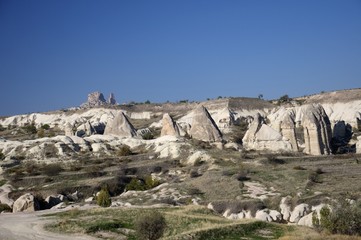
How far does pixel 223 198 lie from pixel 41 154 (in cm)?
2503

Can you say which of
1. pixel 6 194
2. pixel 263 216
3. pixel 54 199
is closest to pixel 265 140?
pixel 54 199

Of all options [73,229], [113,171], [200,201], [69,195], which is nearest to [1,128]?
[113,171]

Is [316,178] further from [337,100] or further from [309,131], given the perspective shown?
[337,100]

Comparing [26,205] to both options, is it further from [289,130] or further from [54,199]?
[289,130]

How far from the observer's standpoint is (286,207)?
90.1 ft

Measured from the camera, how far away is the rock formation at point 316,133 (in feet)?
173

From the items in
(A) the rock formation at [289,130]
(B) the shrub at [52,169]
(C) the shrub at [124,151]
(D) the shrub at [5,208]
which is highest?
(A) the rock formation at [289,130]

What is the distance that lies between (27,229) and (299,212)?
14.0m

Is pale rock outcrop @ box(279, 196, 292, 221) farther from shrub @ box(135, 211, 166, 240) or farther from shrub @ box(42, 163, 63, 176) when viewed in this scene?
shrub @ box(42, 163, 63, 176)

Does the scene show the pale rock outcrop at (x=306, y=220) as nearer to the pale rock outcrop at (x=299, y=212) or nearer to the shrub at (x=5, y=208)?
the pale rock outcrop at (x=299, y=212)

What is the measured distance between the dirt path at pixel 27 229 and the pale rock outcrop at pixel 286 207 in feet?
39.3

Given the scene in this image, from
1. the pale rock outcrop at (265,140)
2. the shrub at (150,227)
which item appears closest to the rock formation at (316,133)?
the pale rock outcrop at (265,140)

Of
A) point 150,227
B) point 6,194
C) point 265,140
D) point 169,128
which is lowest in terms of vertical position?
point 6,194

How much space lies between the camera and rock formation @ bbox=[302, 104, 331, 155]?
52812mm
